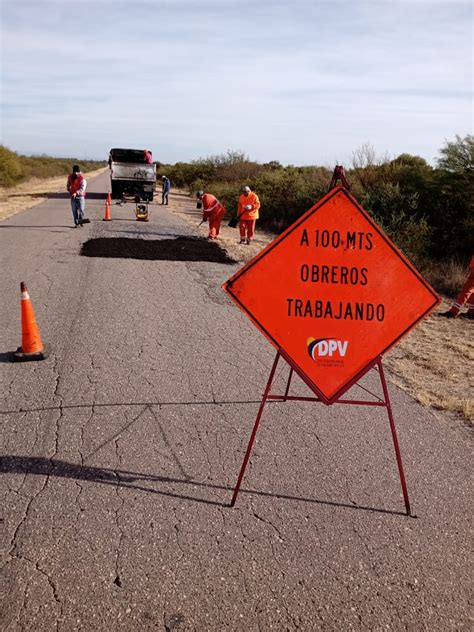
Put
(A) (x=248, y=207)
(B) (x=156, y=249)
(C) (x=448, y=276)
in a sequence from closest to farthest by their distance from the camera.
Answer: (C) (x=448, y=276) → (B) (x=156, y=249) → (A) (x=248, y=207)

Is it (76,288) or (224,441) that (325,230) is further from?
(76,288)

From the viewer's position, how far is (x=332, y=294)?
351 cm

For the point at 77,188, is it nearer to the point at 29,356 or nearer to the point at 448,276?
the point at 448,276

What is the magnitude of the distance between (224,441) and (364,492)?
47.0 inches

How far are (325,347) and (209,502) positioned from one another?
51.1 inches

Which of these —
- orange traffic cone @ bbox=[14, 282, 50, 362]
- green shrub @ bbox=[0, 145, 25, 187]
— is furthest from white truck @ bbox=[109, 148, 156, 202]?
orange traffic cone @ bbox=[14, 282, 50, 362]

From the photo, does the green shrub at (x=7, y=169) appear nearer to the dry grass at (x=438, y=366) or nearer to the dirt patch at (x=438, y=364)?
the dirt patch at (x=438, y=364)

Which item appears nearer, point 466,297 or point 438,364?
point 438,364

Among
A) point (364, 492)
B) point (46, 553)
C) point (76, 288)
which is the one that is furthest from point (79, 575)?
point (76, 288)

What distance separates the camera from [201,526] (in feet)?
10.6

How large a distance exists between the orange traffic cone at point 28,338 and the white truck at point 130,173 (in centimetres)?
2276

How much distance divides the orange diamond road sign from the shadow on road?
2.51ft

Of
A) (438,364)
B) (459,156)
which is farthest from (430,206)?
(438,364)

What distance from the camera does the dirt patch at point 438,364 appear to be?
539cm
